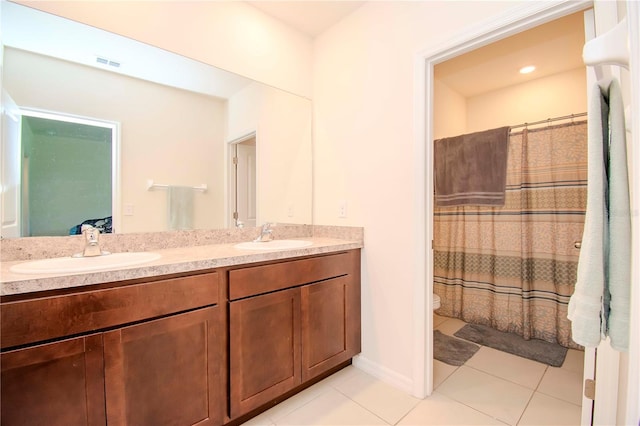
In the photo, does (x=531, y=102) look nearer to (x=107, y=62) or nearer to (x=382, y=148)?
(x=382, y=148)

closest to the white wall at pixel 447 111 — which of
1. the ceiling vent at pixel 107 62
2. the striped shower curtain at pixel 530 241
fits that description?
the striped shower curtain at pixel 530 241

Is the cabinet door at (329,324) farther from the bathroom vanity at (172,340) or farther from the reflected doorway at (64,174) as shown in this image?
the reflected doorway at (64,174)

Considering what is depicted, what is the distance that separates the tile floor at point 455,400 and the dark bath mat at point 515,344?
0.10 m

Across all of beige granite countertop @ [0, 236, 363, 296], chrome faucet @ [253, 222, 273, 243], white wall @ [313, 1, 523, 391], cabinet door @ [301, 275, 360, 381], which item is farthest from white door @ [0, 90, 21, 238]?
white wall @ [313, 1, 523, 391]

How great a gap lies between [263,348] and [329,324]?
0.47 metres

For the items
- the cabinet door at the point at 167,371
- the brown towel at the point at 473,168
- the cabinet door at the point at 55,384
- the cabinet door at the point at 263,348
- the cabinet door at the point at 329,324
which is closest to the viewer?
the cabinet door at the point at 55,384

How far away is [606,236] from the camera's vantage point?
23.9 inches

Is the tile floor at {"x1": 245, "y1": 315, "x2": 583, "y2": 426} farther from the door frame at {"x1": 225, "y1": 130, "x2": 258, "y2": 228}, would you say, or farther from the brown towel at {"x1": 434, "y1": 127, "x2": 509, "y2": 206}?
the brown towel at {"x1": 434, "y1": 127, "x2": 509, "y2": 206}

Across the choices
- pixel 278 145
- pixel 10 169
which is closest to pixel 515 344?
pixel 278 145

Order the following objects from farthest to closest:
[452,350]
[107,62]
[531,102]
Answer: [531,102]
[452,350]
[107,62]

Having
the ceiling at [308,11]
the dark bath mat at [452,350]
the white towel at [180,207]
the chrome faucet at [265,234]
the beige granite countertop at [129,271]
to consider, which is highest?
the ceiling at [308,11]

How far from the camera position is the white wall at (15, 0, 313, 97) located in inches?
56.9

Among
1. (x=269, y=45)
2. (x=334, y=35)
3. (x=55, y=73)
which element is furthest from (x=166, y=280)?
(x=334, y=35)

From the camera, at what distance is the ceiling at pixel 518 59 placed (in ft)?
7.10
